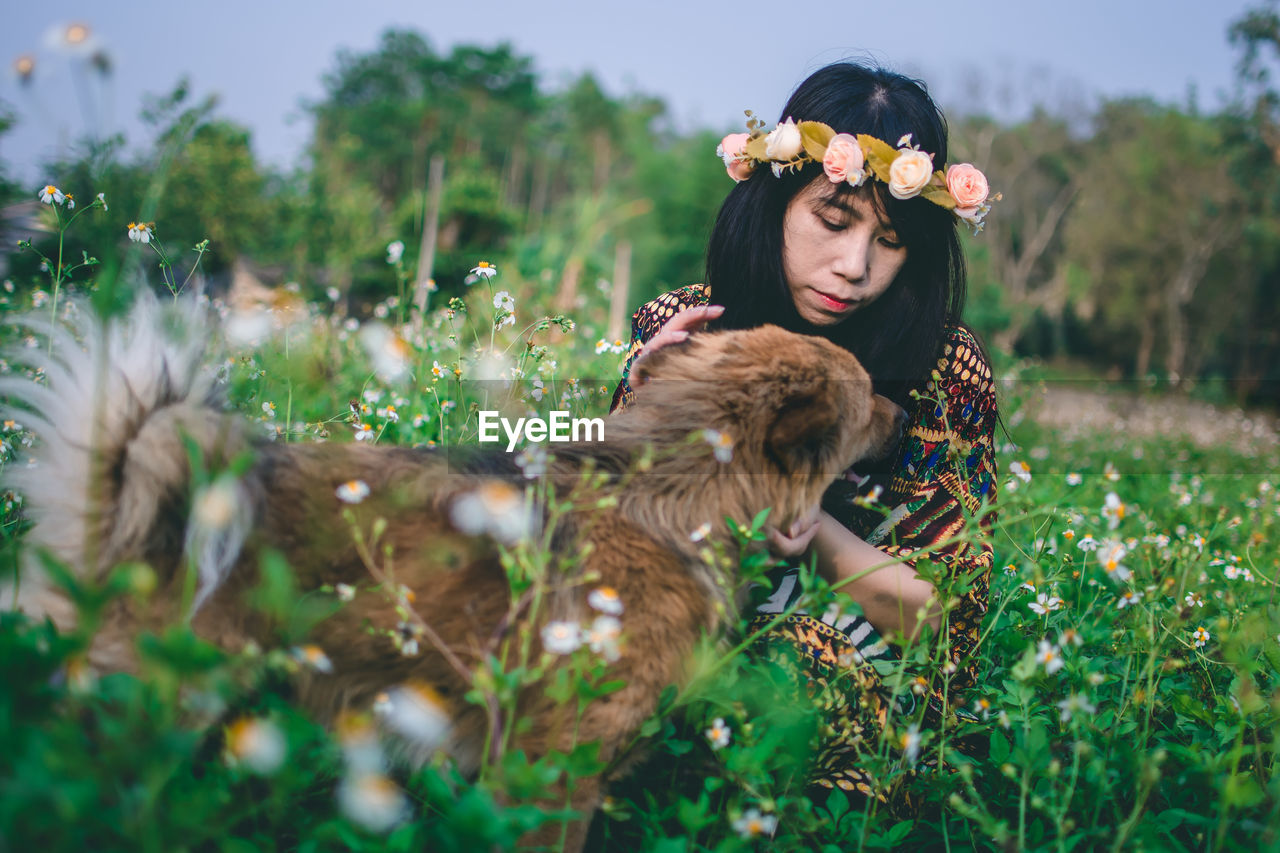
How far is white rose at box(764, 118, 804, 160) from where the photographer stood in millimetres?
3084

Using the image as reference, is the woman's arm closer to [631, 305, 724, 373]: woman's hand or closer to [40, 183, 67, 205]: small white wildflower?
[631, 305, 724, 373]: woman's hand

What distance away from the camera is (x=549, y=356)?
3.62 m

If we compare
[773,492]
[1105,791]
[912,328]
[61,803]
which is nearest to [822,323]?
[912,328]

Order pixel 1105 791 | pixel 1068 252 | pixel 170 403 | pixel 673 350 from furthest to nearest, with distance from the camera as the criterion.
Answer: pixel 1068 252 < pixel 673 350 < pixel 170 403 < pixel 1105 791

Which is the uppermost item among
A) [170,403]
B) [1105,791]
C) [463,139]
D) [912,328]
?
[463,139]

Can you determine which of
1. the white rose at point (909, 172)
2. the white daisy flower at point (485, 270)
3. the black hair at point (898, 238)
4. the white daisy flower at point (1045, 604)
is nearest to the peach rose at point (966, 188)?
the black hair at point (898, 238)

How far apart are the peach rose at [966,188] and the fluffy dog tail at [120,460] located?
273cm

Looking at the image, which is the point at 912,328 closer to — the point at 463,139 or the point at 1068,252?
the point at 1068,252

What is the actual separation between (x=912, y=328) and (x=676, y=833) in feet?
7.26

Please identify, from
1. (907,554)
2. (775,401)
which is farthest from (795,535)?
(775,401)

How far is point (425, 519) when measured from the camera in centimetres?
197

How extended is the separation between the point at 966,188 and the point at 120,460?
3026mm

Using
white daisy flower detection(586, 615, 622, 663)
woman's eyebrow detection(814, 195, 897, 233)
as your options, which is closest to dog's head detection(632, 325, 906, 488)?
woman's eyebrow detection(814, 195, 897, 233)

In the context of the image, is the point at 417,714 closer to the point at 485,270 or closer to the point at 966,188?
the point at 485,270
